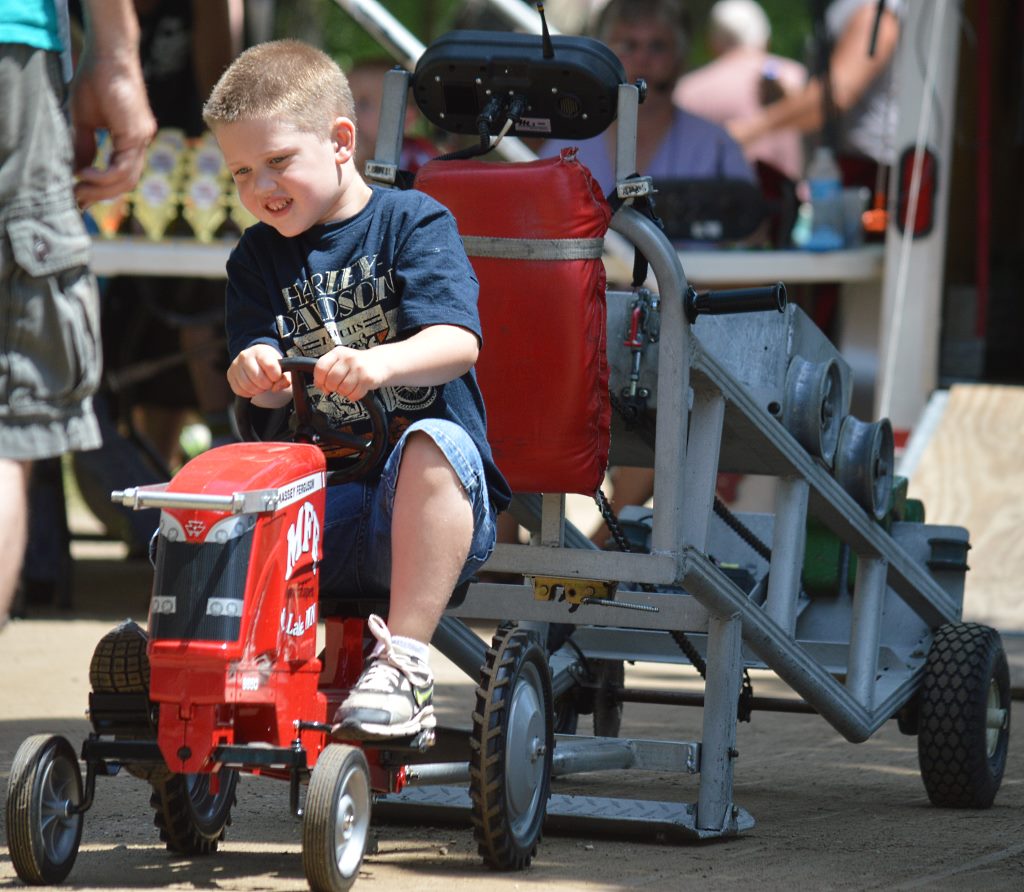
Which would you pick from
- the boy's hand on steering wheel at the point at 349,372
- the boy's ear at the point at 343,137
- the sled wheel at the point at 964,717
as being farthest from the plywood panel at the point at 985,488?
the boy's hand on steering wheel at the point at 349,372

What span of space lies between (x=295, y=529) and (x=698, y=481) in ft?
3.27

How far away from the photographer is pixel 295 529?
278 cm

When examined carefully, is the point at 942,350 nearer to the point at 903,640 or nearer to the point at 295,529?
the point at 903,640

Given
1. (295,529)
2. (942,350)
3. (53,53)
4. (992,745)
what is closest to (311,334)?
(295,529)

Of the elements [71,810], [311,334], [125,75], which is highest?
[125,75]

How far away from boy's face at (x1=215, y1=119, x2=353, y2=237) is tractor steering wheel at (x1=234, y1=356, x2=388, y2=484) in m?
0.25

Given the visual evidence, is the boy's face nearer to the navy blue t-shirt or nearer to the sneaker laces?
the navy blue t-shirt

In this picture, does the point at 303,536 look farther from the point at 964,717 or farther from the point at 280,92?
the point at 964,717

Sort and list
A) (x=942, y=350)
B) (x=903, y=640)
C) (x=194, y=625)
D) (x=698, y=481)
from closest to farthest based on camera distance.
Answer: (x=194, y=625)
(x=698, y=481)
(x=903, y=640)
(x=942, y=350)

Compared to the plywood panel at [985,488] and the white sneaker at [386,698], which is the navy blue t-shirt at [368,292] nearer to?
the white sneaker at [386,698]

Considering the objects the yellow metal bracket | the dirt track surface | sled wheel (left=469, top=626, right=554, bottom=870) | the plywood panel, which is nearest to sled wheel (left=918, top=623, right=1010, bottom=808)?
the dirt track surface

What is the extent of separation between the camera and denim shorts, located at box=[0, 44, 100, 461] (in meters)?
3.75

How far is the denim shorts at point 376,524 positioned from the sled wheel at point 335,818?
0.35m

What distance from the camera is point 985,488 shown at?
645 centimetres
